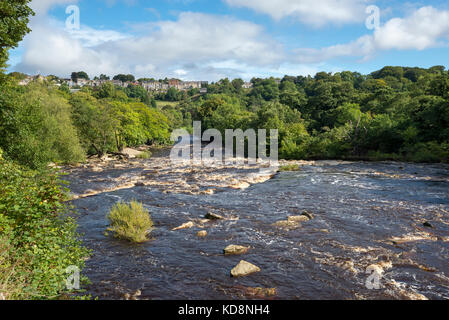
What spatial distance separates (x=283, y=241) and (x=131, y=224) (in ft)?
21.9

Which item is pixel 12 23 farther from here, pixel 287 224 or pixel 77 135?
pixel 77 135

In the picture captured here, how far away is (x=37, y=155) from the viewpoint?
67.8 ft

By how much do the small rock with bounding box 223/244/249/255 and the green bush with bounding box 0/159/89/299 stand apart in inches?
218

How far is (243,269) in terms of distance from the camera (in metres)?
9.86

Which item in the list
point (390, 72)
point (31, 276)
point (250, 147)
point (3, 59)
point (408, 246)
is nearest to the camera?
point (31, 276)

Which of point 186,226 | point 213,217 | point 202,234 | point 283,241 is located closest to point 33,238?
point 202,234

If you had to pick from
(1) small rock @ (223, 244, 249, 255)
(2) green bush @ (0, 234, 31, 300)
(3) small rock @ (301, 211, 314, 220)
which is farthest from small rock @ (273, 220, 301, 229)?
(2) green bush @ (0, 234, 31, 300)

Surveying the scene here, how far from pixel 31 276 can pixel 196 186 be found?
18.1 metres

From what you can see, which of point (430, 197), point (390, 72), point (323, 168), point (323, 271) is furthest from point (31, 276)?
point (390, 72)

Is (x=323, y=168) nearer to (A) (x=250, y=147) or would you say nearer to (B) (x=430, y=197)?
(B) (x=430, y=197)

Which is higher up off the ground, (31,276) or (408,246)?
(31,276)

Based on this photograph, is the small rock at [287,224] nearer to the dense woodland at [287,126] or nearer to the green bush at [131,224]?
the green bush at [131,224]

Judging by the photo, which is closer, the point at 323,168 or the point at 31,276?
the point at 31,276

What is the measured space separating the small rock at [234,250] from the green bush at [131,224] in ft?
12.6
